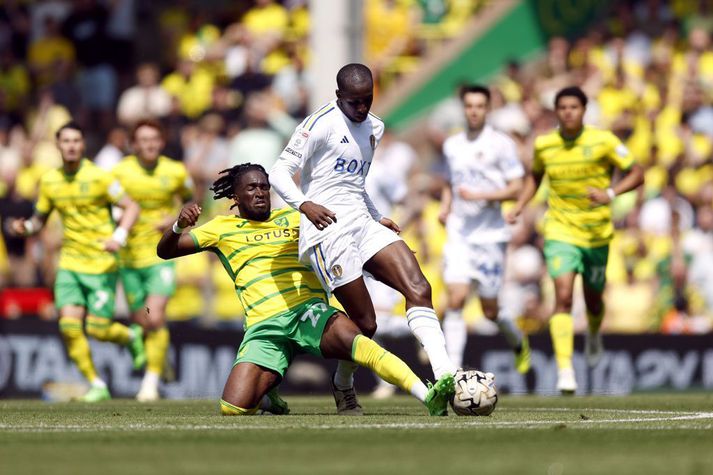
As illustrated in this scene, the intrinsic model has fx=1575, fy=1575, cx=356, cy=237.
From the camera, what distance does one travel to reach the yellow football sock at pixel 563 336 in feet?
48.6

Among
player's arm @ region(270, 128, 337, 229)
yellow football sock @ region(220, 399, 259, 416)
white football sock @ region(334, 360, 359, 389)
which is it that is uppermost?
player's arm @ region(270, 128, 337, 229)

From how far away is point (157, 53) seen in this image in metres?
26.5

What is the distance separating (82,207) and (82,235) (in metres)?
0.27

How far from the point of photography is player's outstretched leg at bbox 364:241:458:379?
10.6m

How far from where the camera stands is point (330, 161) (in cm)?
1123

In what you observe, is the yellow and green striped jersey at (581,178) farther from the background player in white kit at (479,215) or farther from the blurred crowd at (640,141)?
the blurred crowd at (640,141)

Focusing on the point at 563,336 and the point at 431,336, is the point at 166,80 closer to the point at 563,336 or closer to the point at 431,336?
the point at 563,336

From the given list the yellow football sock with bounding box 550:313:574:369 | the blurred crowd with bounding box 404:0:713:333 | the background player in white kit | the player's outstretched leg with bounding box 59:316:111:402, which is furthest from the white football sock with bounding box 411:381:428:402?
the blurred crowd with bounding box 404:0:713:333

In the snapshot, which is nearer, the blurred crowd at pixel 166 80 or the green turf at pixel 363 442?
the green turf at pixel 363 442

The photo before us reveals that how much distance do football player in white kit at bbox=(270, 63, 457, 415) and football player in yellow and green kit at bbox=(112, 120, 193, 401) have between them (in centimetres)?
472

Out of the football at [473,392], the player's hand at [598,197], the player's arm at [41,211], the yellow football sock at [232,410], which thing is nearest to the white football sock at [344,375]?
the yellow football sock at [232,410]

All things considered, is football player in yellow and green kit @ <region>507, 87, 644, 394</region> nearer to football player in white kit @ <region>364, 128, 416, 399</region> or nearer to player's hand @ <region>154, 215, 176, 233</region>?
football player in white kit @ <region>364, 128, 416, 399</region>

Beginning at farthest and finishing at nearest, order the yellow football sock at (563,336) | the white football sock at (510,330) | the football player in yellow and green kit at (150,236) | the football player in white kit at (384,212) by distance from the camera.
Answer: the football player in white kit at (384,212), the football player in yellow and green kit at (150,236), the white football sock at (510,330), the yellow football sock at (563,336)

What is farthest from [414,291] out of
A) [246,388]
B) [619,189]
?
[619,189]
